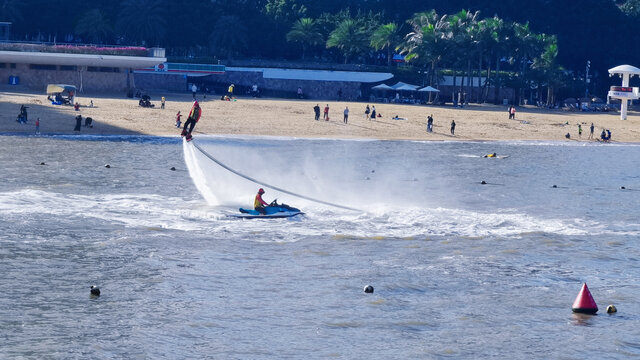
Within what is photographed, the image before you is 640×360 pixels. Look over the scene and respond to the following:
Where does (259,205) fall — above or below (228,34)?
below

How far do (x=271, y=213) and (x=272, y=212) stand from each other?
0.07 m

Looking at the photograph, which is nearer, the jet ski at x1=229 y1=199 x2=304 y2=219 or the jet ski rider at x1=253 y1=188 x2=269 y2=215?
the jet ski rider at x1=253 y1=188 x2=269 y2=215

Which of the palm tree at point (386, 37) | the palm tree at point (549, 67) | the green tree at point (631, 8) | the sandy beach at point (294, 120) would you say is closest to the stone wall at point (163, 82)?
the sandy beach at point (294, 120)

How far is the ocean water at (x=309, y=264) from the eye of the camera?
2800 centimetres

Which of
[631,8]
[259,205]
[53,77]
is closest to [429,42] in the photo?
[53,77]

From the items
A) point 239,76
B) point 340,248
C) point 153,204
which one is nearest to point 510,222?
point 340,248

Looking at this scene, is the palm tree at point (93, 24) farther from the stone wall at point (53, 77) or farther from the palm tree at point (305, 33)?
the palm tree at point (305, 33)

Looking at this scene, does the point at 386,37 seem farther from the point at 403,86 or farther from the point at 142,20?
the point at 142,20

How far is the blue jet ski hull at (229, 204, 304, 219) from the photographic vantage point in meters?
45.0

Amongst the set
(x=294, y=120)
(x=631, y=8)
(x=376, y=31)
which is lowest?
(x=294, y=120)

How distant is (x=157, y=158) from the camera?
68188 millimetres

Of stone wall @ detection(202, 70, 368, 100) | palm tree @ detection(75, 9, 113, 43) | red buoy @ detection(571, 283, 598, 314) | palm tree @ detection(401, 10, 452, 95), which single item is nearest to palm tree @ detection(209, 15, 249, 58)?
stone wall @ detection(202, 70, 368, 100)

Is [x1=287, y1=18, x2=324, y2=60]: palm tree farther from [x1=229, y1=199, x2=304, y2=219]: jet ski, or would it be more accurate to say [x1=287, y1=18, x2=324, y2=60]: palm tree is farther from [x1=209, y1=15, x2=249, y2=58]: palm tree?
[x1=229, y1=199, x2=304, y2=219]: jet ski

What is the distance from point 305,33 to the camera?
134 meters
